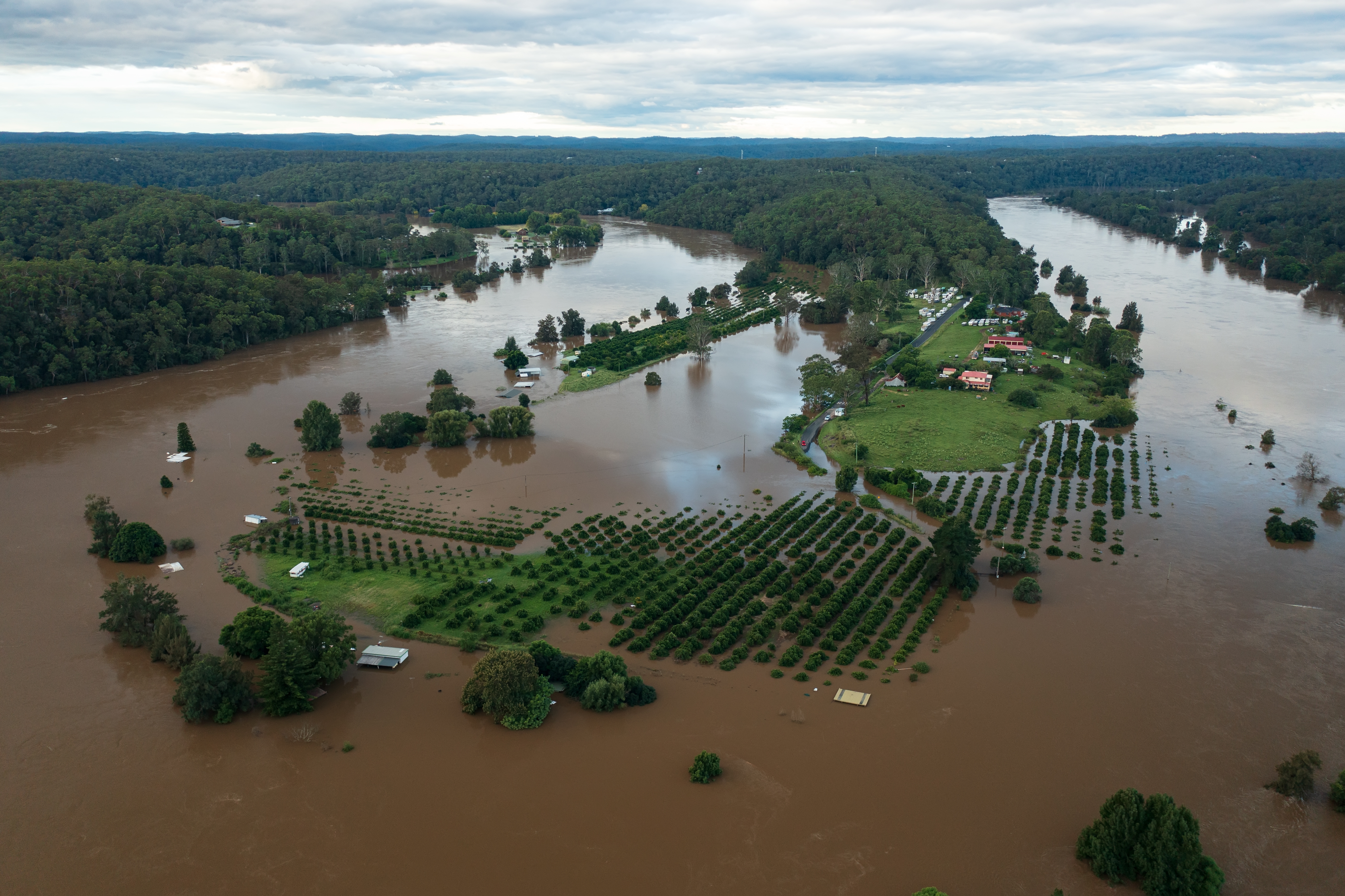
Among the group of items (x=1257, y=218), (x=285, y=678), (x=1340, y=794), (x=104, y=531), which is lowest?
(x=1340, y=794)

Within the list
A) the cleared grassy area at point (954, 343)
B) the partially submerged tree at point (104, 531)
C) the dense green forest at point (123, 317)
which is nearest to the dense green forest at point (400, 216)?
the dense green forest at point (123, 317)

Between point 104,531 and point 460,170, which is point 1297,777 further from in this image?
point 460,170

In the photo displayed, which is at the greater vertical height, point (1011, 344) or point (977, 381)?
point (1011, 344)

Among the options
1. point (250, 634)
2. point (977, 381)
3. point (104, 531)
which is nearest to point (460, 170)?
point (977, 381)

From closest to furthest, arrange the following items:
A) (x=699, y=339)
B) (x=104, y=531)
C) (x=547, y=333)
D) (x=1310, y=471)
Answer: (x=104, y=531) < (x=1310, y=471) < (x=699, y=339) < (x=547, y=333)

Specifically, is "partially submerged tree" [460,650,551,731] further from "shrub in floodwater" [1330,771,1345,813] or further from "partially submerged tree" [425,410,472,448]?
"partially submerged tree" [425,410,472,448]

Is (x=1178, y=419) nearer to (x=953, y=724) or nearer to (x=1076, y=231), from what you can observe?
(x=953, y=724)

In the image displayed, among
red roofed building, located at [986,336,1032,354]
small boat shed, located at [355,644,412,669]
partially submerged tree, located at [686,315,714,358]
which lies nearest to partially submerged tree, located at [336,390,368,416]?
partially submerged tree, located at [686,315,714,358]
